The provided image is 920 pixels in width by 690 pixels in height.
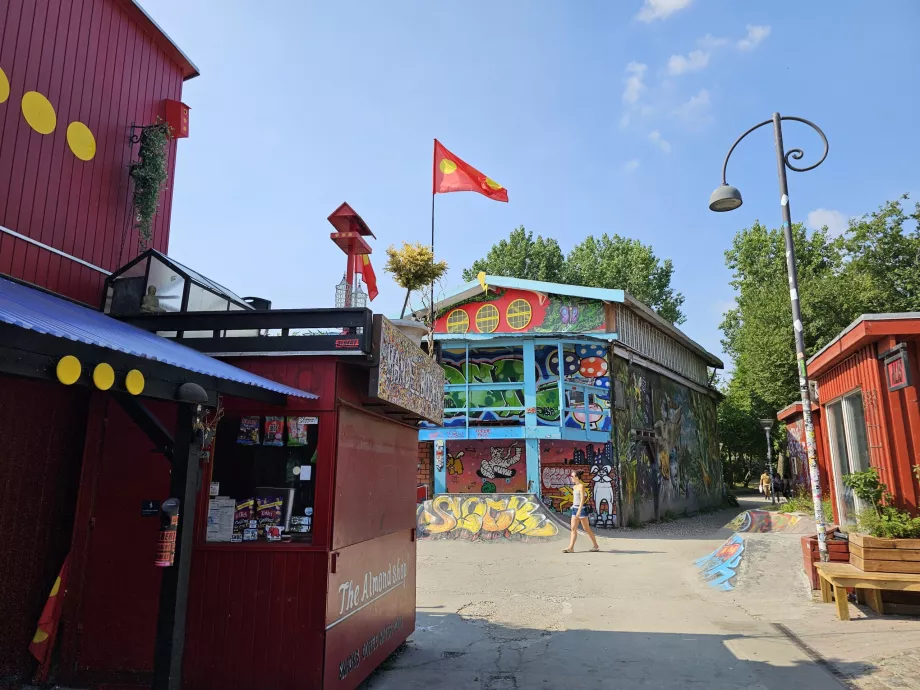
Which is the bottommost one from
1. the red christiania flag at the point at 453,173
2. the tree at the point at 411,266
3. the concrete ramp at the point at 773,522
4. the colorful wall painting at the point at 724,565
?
the colorful wall painting at the point at 724,565

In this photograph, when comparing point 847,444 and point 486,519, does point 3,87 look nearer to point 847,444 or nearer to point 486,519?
point 847,444

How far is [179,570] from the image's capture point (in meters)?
4.64

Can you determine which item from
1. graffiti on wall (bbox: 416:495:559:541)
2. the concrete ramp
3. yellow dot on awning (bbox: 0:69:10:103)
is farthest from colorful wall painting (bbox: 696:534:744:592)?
yellow dot on awning (bbox: 0:69:10:103)

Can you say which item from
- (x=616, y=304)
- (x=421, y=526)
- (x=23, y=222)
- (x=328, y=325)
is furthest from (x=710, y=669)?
(x=616, y=304)

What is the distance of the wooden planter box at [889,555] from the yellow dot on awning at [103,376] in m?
8.41

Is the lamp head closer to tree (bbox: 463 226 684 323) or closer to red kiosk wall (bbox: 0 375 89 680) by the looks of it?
red kiosk wall (bbox: 0 375 89 680)

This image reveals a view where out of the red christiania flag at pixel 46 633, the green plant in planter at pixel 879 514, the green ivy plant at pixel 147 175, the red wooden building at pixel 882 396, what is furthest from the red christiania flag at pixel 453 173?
the red christiania flag at pixel 46 633

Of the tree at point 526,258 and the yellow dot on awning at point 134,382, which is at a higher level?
the tree at point 526,258

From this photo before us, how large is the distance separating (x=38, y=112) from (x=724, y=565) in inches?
463

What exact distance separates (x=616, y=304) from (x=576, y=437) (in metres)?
4.98

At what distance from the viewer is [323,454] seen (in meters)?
5.51

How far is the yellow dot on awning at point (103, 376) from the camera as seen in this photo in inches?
141

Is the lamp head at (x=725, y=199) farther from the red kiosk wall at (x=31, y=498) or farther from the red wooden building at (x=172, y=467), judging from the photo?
the red kiosk wall at (x=31, y=498)

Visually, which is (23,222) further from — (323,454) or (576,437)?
(576,437)
